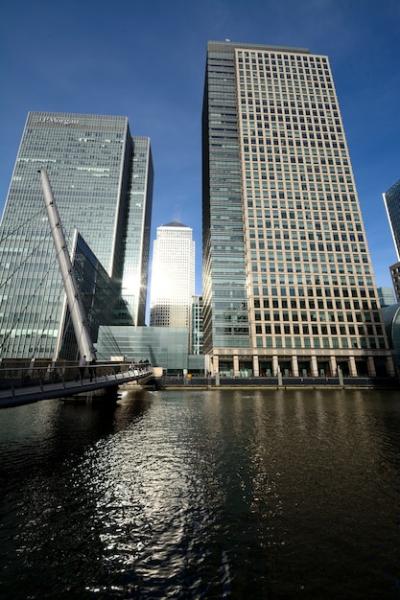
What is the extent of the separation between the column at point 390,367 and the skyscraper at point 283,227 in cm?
30

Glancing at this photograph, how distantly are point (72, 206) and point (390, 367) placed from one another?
13869 centimetres

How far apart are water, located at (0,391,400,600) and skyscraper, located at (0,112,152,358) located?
80.6m

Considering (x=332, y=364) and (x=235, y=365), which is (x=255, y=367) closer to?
(x=235, y=365)

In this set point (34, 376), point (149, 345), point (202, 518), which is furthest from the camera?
point (149, 345)

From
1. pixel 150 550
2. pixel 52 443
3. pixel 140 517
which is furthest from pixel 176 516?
pixel 52 443

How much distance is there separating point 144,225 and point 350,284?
11712 centimetres

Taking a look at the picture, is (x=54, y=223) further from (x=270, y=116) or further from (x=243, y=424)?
(x=270, y=116)

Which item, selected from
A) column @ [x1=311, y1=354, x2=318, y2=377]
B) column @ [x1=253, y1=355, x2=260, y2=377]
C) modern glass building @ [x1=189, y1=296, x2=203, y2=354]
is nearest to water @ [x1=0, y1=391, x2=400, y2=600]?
column @ [x1=253, y1=355, x2=260, y2=377]

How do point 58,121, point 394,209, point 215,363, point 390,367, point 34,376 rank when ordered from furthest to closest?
point 394,209
point 58,121
point 215,363
point 390,367
point 34,376

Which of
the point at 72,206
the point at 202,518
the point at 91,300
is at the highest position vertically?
the point at 72,206

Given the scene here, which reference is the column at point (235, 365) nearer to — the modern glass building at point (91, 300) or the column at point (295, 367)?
the column at point (295, 367)

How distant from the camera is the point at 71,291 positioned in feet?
109

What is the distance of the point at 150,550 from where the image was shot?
6922 millimetres

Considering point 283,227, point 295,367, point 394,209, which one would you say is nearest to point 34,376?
point 295,367
